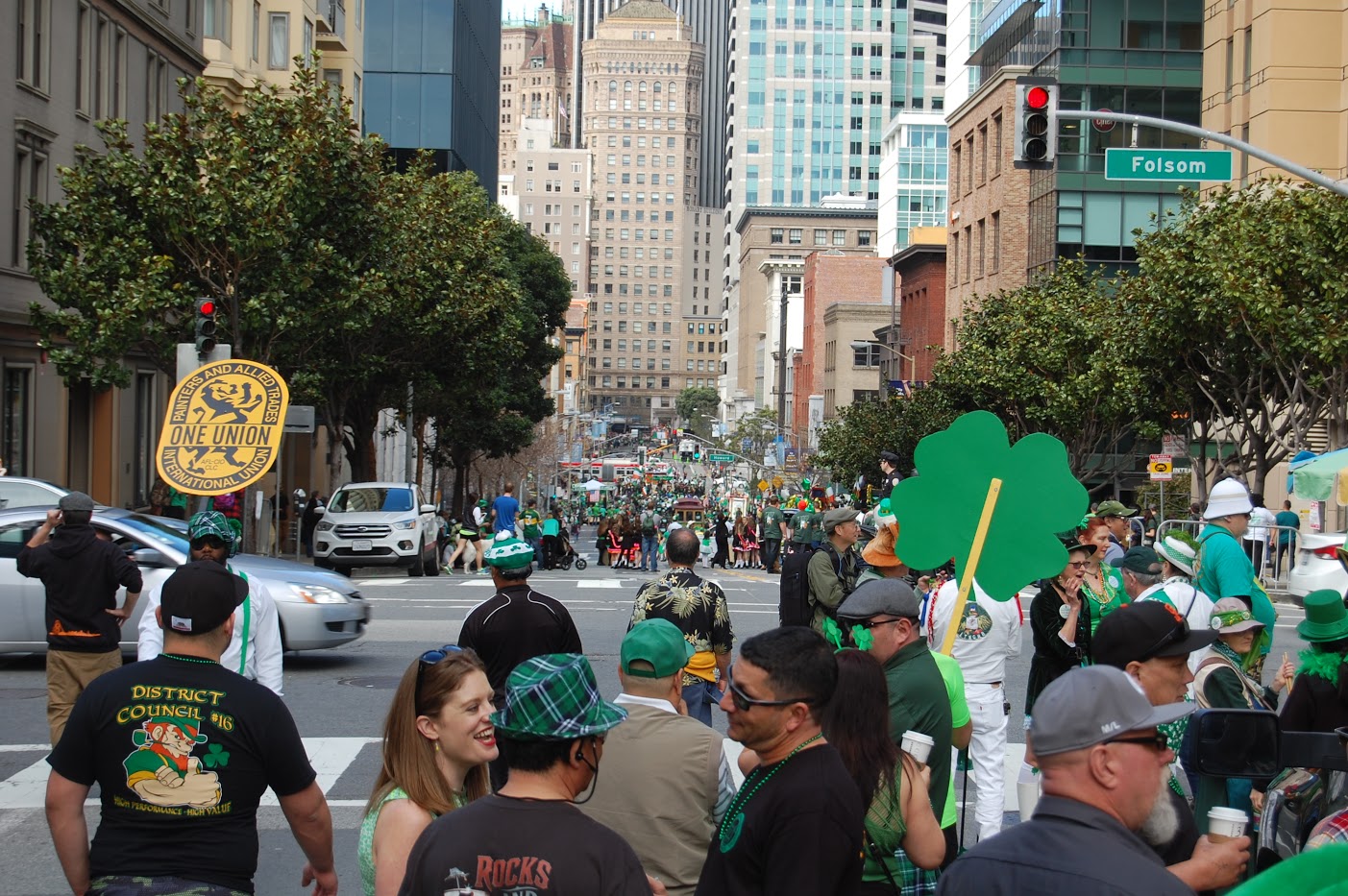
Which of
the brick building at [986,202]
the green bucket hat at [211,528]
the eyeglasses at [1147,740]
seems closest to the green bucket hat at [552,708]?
Result: the eyeglasses at [1147,740]

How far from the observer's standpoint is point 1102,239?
5334cm

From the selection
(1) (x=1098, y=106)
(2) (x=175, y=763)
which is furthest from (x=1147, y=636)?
(1) (x=1098, y=106)

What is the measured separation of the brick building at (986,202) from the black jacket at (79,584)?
44.2 meters

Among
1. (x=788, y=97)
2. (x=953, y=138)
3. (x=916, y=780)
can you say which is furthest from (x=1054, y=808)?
(x=788, y=97)

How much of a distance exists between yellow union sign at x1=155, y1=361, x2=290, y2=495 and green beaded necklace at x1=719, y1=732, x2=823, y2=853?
861cm

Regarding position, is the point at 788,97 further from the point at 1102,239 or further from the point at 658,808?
the point at 658,808

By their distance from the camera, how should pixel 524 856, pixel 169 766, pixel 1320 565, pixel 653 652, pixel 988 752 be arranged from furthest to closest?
pixel 1320 565
pixel 988 752
pixel 653 652
pixel 169 766
pixel 524 856

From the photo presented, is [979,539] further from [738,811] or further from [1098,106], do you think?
[1098,106]

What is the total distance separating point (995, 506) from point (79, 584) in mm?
5825

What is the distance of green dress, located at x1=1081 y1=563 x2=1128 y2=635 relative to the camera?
938cm

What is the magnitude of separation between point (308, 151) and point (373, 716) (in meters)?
17.4

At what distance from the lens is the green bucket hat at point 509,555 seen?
25.8ft

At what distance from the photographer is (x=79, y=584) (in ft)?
31.7

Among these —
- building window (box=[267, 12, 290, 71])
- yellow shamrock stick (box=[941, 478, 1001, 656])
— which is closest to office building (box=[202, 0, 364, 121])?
building window (box=[267, 12, 290, 71])
